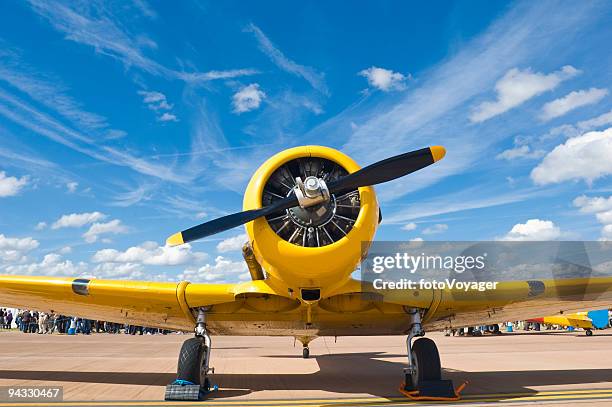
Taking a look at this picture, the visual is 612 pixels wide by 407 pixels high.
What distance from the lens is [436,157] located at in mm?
7004

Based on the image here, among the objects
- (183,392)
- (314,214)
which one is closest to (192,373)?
(183,392)

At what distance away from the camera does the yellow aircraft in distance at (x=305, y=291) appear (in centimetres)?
688

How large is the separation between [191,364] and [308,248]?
2922mm

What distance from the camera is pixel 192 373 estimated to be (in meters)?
7.94

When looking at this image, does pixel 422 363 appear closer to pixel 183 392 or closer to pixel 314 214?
pixel 314 214

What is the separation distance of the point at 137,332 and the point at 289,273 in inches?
1770

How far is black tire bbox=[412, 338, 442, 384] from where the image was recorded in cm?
787

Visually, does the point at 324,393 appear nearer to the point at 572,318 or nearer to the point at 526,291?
the point at 526,291

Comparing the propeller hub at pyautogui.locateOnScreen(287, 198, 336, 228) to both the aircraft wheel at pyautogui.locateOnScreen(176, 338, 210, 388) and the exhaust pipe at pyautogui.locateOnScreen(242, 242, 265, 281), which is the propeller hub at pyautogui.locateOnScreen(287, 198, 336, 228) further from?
the exhaust pipe at pyautogui.locateOnScreen(242, 242, 265, 281)

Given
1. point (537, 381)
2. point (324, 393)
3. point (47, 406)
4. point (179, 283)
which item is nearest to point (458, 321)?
point (537, 381)

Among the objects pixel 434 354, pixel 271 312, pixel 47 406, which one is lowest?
pixel 47 406

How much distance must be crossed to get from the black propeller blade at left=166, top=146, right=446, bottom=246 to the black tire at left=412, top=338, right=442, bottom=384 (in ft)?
9.53

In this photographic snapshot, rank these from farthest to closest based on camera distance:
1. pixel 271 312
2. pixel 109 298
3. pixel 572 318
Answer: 1. pixel 572 318
2. pixel 109 298
3. pixel 271 312

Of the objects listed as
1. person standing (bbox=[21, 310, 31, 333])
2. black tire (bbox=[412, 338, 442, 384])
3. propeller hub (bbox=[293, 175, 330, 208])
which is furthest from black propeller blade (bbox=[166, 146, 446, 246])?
person standing (bbox=[21, 310, 31, 333])
